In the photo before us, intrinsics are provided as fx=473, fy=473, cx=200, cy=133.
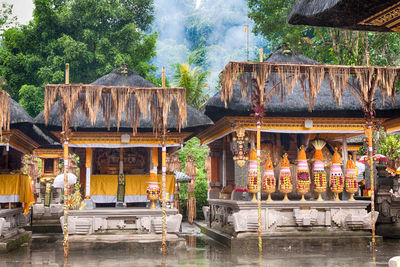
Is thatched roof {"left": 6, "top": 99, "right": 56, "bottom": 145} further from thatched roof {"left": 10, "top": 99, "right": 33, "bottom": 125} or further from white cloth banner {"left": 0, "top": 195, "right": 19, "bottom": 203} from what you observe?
white cloth banner {"left": 0, "top": 195, "right": 19, "bottom": 203}

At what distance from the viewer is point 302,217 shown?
13.8 meters

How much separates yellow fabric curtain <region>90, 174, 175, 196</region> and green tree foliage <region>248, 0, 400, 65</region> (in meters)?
12.6

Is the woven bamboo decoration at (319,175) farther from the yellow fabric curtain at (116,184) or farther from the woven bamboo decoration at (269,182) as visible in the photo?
the yellow fabric curtain at (116,184)

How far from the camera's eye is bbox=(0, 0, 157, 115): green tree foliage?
89.1 feet

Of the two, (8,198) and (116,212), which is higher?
(8,198)

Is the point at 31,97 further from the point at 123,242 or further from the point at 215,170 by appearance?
the point at 123,242

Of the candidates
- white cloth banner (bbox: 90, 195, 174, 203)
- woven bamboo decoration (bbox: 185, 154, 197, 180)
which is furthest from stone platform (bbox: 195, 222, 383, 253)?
woven bamboo decoration (bbox: 185, 154, 197, 180)

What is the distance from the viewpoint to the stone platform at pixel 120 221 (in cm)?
1358

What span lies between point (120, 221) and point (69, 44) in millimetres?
15987

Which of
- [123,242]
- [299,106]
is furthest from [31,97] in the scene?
[299,106]

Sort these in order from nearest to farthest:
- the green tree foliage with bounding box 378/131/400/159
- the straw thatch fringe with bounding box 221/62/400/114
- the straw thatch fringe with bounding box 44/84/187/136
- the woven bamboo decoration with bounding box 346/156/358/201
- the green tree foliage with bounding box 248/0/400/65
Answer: the straw thatch fringe with bounding box 44/84/187/136 < the straw thatch fringe with bounding box 221/62/400/114 < the woven bamboo decoration with bounding box 346/156/358/201 < the green tree foliage with bounding box 248/0/400/65 < the green tree foliage with bounding box 378/131/400/159

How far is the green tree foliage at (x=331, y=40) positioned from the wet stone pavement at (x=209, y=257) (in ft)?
39.6

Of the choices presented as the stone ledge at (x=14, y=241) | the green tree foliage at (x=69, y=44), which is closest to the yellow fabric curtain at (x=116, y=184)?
the stone ledge at (x=14, y=241)

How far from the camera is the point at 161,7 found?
9006 centimetres
